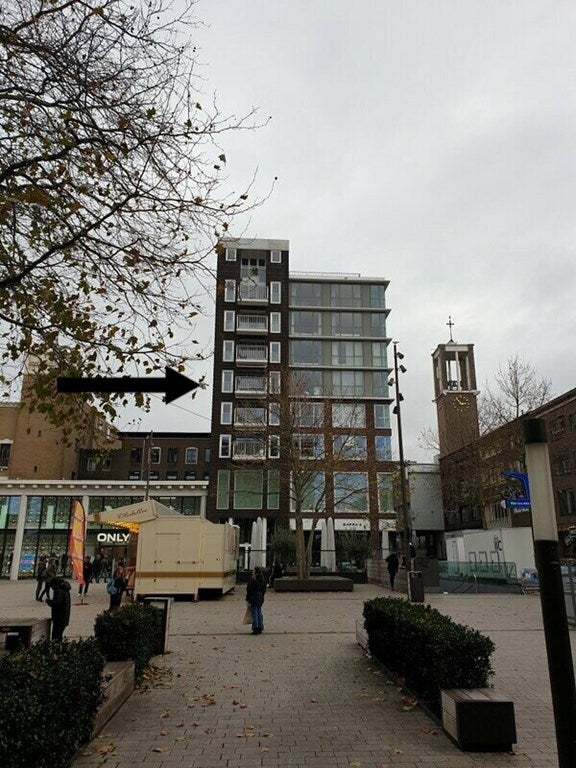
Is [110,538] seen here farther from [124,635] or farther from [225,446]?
[124,635]

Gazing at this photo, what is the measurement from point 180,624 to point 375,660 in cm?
738

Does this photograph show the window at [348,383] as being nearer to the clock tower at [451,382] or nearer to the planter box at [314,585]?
the clock tower at [451,382]

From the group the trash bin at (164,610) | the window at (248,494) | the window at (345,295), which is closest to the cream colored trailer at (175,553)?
the trash bin at (164,610)

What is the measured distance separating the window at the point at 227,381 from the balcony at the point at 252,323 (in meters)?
4.57

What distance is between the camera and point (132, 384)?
14.2ft

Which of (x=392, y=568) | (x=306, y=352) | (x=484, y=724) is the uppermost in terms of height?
(x=306, y=352)

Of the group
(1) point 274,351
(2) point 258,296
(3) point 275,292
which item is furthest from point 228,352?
(3) point 275,292

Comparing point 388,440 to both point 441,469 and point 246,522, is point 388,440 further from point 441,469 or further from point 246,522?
point 246,522

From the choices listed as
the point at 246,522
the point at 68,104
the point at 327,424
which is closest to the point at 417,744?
the point at 68,104

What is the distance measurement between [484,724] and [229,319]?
180ft

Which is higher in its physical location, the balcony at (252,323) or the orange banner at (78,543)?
the balcony at (252,323)

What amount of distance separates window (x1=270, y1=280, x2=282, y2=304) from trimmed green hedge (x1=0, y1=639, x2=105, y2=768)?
55.8 m

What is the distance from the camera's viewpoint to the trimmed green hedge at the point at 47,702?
3953mm

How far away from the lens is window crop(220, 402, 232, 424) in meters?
56.0
